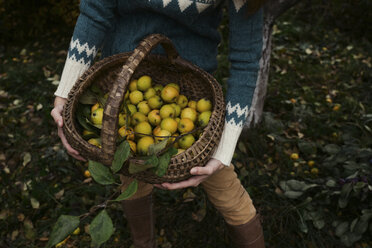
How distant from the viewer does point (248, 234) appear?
1535 mm

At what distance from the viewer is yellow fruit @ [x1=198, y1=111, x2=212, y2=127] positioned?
129cm

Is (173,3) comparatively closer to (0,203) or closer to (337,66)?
(0,203)

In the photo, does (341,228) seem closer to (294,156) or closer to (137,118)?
(294,156)

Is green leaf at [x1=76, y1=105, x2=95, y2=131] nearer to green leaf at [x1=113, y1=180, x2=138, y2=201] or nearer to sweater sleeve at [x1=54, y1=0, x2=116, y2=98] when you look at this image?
sweater sleeve at [x1=54, y1=0, x2=116, y2=98]

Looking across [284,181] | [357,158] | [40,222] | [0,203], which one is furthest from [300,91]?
[0,203]

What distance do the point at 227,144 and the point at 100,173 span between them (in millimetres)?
520

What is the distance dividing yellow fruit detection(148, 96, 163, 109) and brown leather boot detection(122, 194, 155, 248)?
1.81 feet

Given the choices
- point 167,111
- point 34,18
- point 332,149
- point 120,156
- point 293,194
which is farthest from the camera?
point 34,18

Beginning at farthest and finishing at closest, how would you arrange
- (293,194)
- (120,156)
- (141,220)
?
(293,194) < (141,220) < (120,156)

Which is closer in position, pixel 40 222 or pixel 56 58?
pixel 40 222

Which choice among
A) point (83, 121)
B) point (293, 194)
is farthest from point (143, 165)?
point (293, 194)

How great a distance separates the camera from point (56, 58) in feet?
11.7

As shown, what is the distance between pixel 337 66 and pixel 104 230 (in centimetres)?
331

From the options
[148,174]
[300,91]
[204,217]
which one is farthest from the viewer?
[300,91]
